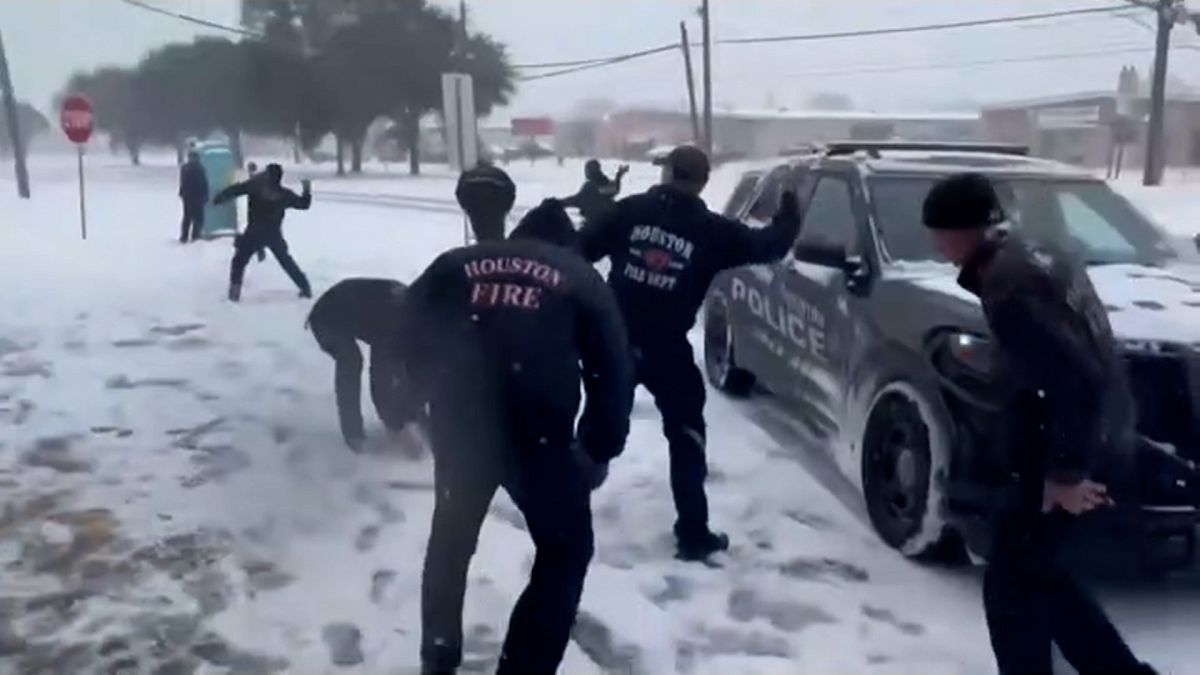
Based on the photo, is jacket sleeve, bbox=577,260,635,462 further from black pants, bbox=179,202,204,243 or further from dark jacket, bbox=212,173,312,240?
black pants, bbox=179,202,204,243

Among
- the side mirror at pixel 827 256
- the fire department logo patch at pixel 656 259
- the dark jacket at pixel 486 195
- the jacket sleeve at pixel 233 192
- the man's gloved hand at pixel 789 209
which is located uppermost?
the dark jacket at pixel 486 195

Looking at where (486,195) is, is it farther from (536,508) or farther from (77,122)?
(77,122)

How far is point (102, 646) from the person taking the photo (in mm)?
4910

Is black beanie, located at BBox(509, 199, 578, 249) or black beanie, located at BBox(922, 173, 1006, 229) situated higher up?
black beanie, located at BBox(922, 173, 1006, 229)

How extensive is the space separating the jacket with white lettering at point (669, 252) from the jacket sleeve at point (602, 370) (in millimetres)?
1442

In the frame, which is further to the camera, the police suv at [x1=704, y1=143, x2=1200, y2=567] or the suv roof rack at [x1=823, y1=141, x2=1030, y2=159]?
the suv roof rack at [x1=823, y1=141, x2=1030, y2=159]

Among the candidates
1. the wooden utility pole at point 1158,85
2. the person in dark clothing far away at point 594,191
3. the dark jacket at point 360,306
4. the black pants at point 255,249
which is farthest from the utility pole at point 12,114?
the dark jacket at point 360,306

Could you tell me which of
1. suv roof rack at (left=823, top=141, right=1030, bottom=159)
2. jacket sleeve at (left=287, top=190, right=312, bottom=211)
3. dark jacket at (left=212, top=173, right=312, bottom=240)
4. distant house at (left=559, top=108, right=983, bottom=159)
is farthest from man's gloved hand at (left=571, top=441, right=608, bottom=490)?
distant house at (left=559, top=108, right=983, bottom=159)

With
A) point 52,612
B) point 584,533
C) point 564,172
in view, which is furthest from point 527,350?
point 564,172

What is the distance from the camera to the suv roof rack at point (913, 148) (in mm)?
7520

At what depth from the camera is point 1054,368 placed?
3.58 metres

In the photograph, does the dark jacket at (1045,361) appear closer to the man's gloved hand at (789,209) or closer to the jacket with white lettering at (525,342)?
the jacket with white lettering at (525,342)

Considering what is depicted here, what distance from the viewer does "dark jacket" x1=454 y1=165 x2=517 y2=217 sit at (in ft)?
13.5

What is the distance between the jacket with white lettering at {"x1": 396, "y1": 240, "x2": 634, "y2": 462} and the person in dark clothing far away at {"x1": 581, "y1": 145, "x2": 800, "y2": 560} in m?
1.48
